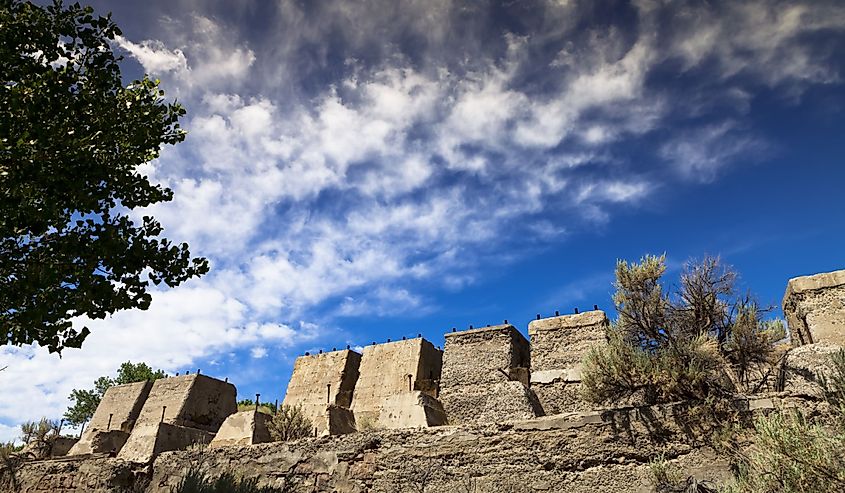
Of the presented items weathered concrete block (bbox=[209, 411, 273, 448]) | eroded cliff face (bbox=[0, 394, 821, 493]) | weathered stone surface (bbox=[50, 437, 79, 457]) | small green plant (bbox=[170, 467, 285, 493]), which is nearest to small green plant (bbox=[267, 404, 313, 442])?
weathered concrete block (bbox=[209, 411, 273, 448])

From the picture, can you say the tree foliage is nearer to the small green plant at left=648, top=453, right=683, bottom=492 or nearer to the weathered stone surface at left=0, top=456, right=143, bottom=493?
the small green plant at left=648, top=453, right=683, bottom=492

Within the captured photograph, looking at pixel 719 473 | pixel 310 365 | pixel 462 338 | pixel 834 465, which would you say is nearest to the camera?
pixel 834 465

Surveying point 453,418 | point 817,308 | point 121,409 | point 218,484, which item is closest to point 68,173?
point 218,484

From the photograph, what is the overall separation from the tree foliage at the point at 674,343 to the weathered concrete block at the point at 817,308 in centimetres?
166

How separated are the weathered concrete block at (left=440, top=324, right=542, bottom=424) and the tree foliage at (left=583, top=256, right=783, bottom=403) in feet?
16.8

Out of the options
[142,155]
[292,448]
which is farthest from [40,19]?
[292,448]

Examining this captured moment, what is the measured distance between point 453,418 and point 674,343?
7.42 meters

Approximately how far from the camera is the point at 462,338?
16469 mm

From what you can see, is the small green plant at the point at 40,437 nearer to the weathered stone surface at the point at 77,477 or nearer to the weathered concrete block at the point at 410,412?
the weathered stone surface at the point at 77,477

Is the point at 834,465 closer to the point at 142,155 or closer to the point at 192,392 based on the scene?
the point at 142,155

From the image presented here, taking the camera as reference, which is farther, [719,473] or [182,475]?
[182,475]

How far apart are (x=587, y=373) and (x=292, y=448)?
5.42 meters

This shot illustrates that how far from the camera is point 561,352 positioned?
14531mm

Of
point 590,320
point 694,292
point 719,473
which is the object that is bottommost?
point 719,473
